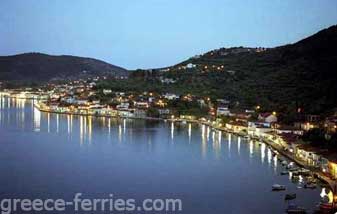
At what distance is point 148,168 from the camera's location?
1041cm

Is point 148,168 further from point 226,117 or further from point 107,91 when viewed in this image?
point 107,91

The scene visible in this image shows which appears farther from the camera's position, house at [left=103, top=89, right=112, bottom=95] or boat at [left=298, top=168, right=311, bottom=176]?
house at [left=103, top=89, right=112, bottom=95]

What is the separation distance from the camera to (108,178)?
934 centimetres

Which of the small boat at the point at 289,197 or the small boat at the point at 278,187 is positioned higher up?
the small boat at the point at 278,187

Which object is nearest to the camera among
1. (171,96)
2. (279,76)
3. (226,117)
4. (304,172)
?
(304,172)

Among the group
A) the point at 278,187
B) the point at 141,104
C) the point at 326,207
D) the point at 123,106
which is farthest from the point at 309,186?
the point at 123,106

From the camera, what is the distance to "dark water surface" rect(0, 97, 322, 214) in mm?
8070

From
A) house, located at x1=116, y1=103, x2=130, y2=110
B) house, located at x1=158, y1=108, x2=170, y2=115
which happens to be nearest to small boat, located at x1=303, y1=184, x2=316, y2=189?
house, located at x1=158, y1=108, x2=170, y2=115

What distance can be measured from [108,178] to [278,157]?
3.66 metres

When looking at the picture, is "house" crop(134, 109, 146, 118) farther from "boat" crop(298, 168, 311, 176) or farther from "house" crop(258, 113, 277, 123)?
"boat" crop(298, 168, 311, 176)

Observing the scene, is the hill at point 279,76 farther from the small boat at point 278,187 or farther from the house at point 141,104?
the small boat at point 278,187

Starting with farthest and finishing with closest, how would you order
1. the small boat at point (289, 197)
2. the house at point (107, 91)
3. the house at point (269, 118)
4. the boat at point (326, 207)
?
the house at point (107, 91), the house at point (269, 118), the small boat at point (289, 197), the boat at point (326, 207)

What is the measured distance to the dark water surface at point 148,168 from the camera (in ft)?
26.5

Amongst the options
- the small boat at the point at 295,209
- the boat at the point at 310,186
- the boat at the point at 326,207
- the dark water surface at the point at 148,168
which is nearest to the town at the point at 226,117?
the boat at the point at 310,186
